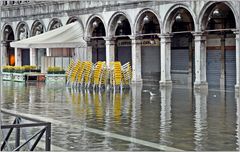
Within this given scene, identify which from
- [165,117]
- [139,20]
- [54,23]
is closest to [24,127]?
[165,117]

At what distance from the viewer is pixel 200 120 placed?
16.2 metres

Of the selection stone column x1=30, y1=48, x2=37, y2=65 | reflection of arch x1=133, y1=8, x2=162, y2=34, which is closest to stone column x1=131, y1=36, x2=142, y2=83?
reflection of arch x1=133, y1=8, x2=162, y2=34

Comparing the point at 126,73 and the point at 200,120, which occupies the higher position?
the point at 126,73

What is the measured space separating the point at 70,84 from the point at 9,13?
744 inches

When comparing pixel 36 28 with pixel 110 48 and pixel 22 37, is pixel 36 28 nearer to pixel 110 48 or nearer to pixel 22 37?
pixel 22 37

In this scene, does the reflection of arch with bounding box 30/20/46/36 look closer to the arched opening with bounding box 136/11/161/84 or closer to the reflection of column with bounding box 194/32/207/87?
the arched opening with bounding box 136/11/161/84

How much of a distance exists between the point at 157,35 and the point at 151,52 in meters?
3.11

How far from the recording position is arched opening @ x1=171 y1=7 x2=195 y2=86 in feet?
110

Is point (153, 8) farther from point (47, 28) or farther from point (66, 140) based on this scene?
point (66, 140)

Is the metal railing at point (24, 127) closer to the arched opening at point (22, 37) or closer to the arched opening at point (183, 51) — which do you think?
the arched opening at point (183, 51)

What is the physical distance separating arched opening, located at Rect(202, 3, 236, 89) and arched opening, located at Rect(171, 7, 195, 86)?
1.67 metres

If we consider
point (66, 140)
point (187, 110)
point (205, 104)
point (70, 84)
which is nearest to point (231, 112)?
point (187, 110)

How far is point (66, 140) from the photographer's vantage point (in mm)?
12461

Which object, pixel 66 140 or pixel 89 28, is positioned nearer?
pixel 66 140
